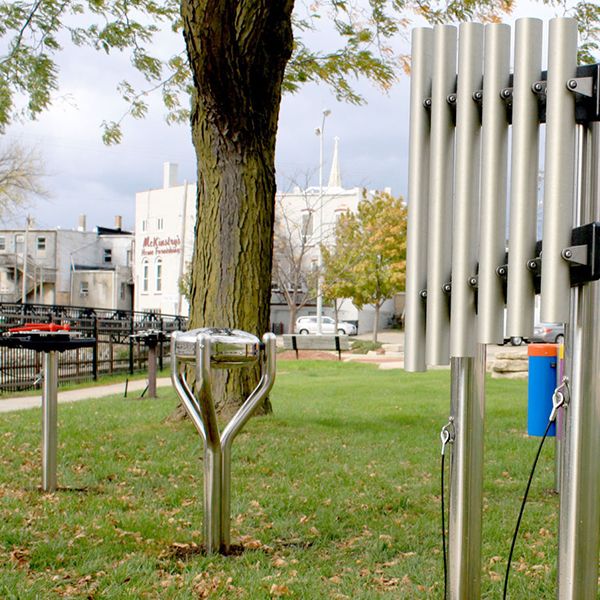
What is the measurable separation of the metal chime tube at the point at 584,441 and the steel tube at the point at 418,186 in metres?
0.51

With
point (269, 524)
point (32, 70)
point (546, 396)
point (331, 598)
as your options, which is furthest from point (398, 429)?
point (32, 70)

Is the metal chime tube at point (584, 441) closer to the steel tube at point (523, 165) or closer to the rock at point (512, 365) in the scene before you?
the steel tube at point (523, 165)

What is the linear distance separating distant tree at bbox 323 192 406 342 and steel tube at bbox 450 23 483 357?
34409mm

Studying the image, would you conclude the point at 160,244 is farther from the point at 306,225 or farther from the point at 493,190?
the point at 493,190

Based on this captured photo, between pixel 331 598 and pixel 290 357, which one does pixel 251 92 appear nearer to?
pixel 331 598

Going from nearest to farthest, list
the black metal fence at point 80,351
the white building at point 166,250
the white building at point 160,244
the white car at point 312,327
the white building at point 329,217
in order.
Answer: the black metal fence at point 80,351
the white car at point 312,327
the white building at point 329,217
the white building at point 166,250
the white building at point 160,244

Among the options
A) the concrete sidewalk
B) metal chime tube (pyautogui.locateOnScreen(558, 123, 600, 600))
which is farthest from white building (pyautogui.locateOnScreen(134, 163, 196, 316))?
metal chime tube (pyautogui.locateOnScreen(558, 123, 600, 600))

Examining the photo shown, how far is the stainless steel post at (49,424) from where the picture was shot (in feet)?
16.9

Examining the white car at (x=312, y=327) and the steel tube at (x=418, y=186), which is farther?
the white car at (x=312, y=327)

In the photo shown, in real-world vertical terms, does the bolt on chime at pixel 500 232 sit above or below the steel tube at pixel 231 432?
above

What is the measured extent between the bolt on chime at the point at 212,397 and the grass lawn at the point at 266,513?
0.61 ft

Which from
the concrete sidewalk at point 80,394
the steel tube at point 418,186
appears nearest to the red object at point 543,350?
the steel tube at point 418,186

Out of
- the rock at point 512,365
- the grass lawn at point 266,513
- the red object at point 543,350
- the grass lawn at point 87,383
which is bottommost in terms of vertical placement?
the grass lawn at point 87,383

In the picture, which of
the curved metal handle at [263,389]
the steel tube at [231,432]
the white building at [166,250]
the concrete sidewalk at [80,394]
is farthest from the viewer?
the white building at [166,250]
